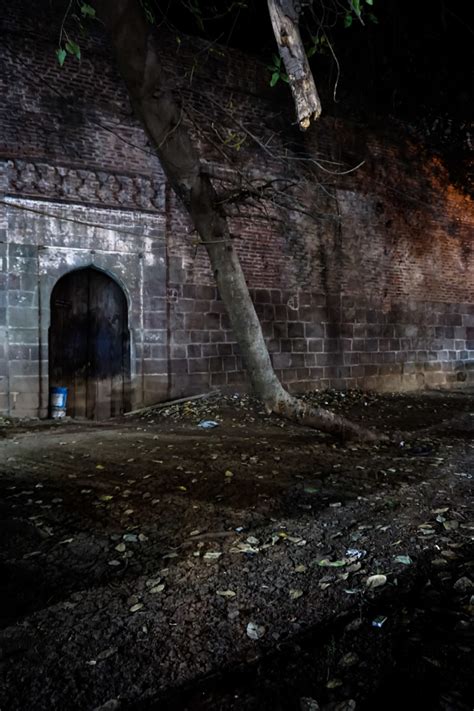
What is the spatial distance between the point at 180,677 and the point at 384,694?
78 cm

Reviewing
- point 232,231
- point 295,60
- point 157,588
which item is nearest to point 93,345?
point 232,231

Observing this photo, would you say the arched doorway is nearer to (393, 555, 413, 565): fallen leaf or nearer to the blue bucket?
the blue bucket

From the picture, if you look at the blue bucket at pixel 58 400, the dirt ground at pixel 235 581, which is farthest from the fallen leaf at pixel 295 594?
the blue bucket at pixel 58 400

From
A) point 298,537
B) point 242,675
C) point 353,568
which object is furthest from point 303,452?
point 242,675

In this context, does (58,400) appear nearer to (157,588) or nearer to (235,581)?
(157,588)

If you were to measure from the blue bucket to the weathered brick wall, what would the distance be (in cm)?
22

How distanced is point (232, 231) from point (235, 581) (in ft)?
26.5

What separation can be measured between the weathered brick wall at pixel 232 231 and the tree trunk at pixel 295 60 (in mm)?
2430

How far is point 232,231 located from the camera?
9695mm

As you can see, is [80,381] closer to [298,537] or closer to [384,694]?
[298,537]

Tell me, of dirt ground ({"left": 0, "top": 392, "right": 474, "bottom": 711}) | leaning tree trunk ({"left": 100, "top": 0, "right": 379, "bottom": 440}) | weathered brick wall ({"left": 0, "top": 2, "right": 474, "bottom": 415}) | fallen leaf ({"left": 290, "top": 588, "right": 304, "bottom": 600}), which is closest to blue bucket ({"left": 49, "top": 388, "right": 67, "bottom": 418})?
weathered brick wall ({"left": 0, "top": 2, "right": 474, "bottom": 415})

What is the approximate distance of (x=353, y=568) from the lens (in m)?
2.73

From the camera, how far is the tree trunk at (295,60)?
3.37 meters

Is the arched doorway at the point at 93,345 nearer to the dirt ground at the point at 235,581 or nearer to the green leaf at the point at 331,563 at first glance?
the dirt ground at the point at 235,581
